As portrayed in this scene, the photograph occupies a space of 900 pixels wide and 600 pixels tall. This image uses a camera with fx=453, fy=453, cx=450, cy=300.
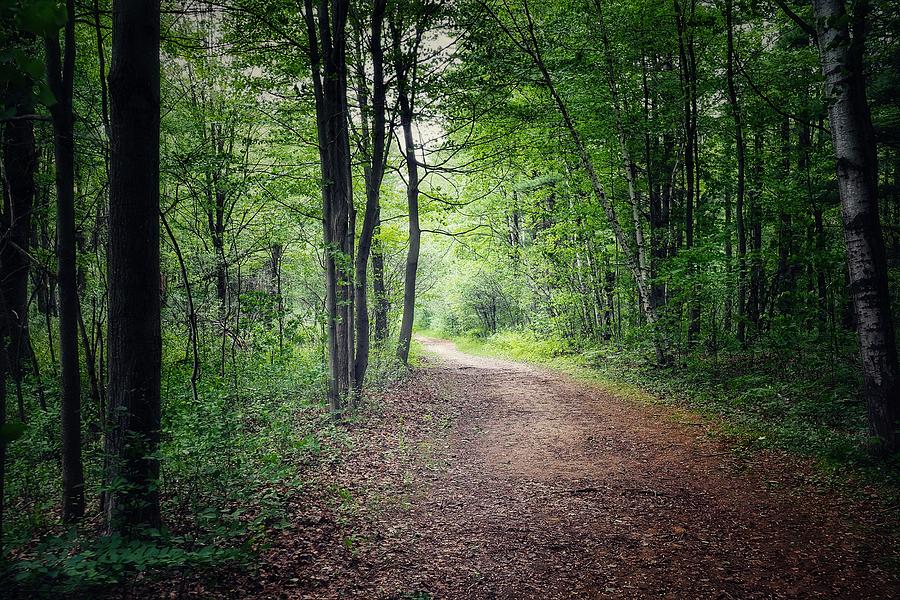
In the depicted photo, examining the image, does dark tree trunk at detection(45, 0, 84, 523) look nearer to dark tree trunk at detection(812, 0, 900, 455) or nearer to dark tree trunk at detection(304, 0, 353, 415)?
dark tree trunk at detection(304, 0, 353, 415)

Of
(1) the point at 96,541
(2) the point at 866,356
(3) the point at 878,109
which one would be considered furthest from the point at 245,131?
(3) the point at 878,109

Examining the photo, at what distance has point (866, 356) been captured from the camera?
18.8 ft

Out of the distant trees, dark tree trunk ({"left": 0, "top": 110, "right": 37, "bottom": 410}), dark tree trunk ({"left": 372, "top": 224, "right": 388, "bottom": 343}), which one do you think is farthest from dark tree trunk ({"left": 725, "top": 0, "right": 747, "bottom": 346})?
dark tree trunk ({"left": 0, "top": 110, "right": 37, "bottom": 410})

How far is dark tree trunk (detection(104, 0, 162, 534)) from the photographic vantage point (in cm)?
373

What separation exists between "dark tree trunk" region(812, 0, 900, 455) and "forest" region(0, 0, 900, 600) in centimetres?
3

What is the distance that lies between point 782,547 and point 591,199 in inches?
505

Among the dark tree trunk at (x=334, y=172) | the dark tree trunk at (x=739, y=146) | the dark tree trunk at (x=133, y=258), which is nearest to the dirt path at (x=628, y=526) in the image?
the dark tree trunk at (x=133, y=258)

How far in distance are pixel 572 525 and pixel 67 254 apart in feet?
19.5

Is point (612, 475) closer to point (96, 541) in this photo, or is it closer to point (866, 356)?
point (866, 356)

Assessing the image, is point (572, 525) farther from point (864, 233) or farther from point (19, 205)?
point (19, 205)

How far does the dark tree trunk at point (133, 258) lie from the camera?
3.73 meters

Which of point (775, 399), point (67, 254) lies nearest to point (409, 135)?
point (67, 254)

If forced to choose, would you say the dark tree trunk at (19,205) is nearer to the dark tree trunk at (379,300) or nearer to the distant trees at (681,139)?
the distant trees at (681,139)

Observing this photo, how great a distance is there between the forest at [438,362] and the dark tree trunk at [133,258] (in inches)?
1.0
